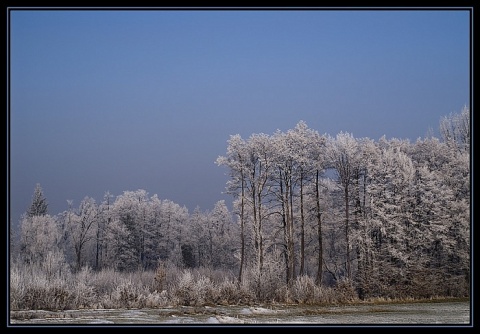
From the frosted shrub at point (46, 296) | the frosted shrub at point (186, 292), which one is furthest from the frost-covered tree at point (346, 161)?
the frosted shrub at point (46, 296)

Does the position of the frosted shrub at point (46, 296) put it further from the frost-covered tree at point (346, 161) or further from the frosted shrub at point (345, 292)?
the frost-covered tree at point (346, 161)

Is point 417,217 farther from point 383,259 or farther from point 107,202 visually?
point 107,202

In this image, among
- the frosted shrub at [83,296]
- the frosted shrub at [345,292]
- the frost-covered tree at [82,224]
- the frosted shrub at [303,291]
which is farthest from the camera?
the frost-covered tree at [82,224]

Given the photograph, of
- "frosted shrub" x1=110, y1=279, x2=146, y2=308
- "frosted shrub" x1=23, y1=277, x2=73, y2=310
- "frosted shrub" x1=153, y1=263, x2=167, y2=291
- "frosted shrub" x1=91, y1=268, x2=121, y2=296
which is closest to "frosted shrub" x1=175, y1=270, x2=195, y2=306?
"frosted shrub" x1=110, y1=279, x2=146, y2=308

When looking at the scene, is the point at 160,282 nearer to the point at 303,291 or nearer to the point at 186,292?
the point at 186,292

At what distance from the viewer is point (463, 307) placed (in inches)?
1099

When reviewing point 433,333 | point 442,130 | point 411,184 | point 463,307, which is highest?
point 442,130

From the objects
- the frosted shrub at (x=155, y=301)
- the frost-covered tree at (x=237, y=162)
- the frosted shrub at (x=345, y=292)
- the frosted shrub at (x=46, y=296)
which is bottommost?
the frosted shrub at (x=345, y=292)

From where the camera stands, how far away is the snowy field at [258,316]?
20.4 metres

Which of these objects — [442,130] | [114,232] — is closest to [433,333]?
[442,130]

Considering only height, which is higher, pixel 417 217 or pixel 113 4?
pixel 113 4

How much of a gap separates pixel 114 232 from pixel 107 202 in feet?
13.3

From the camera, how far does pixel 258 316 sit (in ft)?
74.6

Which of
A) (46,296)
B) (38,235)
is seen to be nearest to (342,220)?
(46,296)
